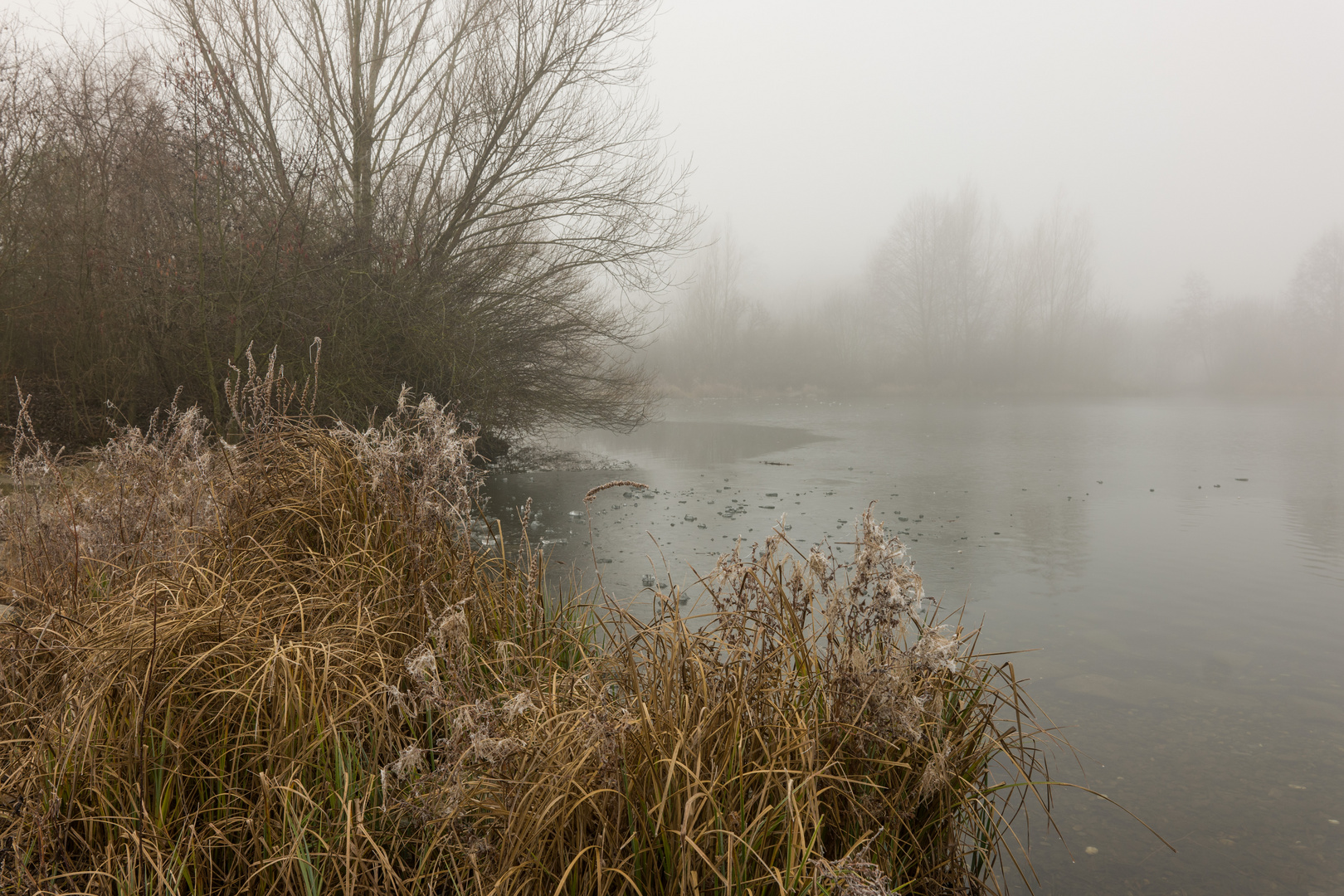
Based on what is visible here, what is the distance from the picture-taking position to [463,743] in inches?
90.4

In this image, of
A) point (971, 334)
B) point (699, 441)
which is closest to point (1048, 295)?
point (971, 334)

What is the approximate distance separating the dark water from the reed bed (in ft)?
2.63

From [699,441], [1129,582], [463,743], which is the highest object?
[463,743]

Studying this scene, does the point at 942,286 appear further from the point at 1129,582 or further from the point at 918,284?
the point at 1129,582

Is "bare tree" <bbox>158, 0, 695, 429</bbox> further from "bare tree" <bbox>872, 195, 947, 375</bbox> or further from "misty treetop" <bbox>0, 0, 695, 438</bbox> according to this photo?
"bare tree" <bbox>872, 195, 947, 375</bbox>

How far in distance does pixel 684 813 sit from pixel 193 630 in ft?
6.36

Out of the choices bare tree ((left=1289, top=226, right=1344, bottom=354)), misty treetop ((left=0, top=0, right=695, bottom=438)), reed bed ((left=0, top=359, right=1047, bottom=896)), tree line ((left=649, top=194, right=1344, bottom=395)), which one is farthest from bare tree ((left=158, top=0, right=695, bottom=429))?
bare tree ((left=1289, top=226, right=1344, bottom=354))

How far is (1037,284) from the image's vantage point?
5384 centimetres

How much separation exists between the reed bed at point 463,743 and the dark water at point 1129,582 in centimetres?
80

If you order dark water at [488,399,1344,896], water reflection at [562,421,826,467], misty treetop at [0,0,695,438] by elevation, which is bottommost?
dark water at [488,399,1344,896]

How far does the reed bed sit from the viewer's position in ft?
6.89

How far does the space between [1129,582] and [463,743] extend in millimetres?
6957

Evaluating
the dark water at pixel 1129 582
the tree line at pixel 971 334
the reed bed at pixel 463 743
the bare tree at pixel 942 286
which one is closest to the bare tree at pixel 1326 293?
the tree line at pixel 971 334

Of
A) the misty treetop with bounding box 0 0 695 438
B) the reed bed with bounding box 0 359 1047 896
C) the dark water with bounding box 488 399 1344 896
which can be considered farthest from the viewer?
the misty treetop with bounding box 0 0 695 438
